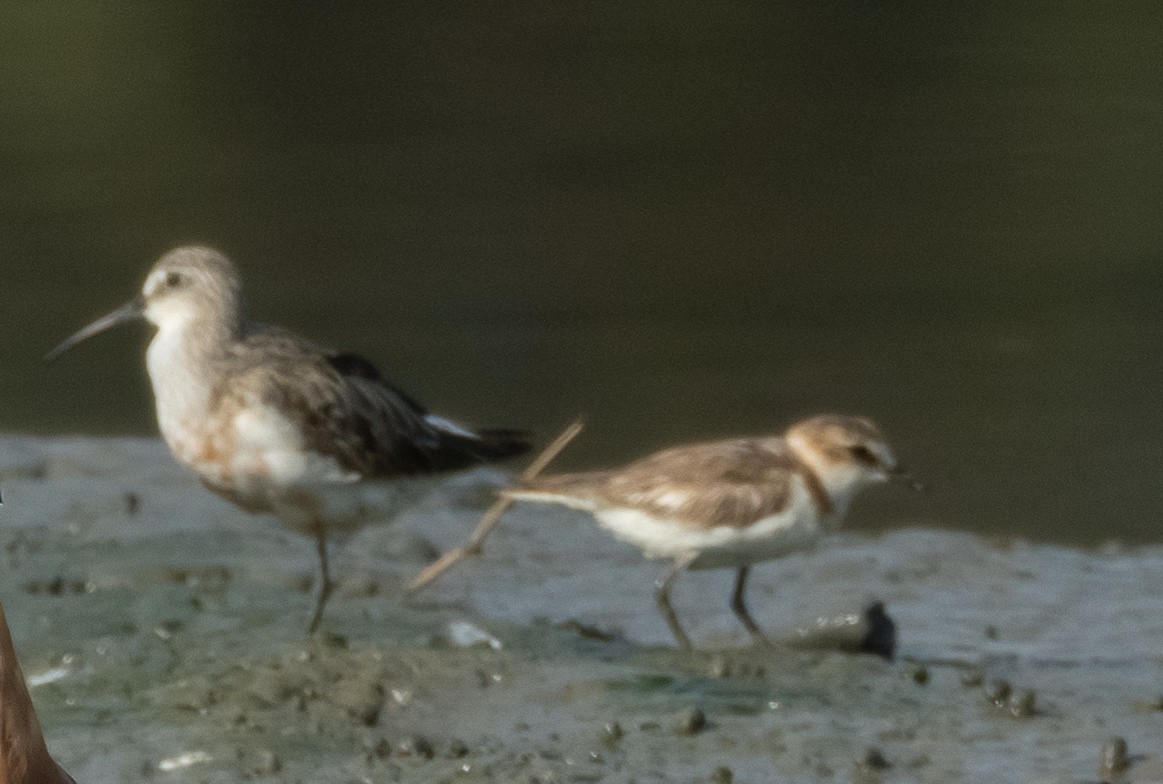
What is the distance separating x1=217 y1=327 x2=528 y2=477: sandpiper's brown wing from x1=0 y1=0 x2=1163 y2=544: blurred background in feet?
10.1

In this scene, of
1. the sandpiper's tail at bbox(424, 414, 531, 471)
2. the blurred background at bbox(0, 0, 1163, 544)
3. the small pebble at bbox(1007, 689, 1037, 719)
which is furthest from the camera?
the blurred background at bbox(0, 0, 1163, 544)

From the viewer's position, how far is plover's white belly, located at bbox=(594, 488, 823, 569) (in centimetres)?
657

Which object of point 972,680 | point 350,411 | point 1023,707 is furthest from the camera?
point 350,411

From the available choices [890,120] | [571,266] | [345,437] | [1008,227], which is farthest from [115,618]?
[890,120]

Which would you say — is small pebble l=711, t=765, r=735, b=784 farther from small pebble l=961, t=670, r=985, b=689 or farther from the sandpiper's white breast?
the sandpiper's white breast

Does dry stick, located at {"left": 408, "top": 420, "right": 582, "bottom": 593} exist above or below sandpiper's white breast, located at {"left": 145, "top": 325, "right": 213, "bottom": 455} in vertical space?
below

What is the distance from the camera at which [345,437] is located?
6.67m

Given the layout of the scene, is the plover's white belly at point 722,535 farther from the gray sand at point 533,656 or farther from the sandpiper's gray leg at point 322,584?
the sandpiper's gray leg at point 322,584

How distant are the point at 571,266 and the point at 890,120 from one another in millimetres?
4895

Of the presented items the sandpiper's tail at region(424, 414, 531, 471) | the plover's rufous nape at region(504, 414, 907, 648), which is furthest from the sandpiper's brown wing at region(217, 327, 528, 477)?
the plover's rufous nape at region(504, 414, 907, 648)

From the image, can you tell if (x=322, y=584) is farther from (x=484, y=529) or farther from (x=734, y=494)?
(x=734, y=494)

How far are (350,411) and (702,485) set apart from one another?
43.1 inches

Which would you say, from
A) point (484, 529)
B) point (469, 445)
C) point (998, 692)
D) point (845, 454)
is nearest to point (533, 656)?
point (484, 529)

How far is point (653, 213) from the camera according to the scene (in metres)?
15.4
